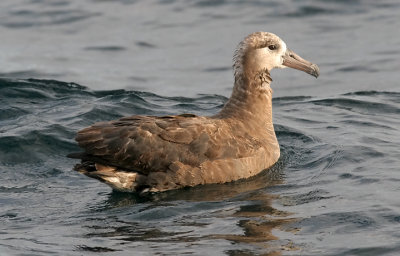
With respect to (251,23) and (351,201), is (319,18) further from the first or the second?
(351,201)

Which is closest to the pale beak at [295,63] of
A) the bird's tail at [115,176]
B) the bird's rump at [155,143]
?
the bird's rump at [155,143]

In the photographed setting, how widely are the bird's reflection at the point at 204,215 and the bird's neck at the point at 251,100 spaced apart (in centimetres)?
85

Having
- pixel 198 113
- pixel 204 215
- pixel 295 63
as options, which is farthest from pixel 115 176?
pixel 198 113

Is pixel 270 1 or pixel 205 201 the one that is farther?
pixel 270 1

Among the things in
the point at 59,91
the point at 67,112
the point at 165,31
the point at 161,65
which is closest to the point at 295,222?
the point at 67,112

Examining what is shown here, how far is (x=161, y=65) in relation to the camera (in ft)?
59.6

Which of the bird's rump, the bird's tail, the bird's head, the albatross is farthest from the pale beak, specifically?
the bird's tail

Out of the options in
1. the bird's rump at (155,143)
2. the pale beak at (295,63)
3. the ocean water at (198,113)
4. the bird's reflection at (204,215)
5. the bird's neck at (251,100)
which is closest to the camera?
the bird's reflection at (204,215)

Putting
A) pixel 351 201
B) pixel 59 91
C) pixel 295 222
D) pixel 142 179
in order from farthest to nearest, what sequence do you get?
pixel 59 91
pixel 142 179
pixel 351 201
pixel 295 222

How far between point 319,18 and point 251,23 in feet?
5.06

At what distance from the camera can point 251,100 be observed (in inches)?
469

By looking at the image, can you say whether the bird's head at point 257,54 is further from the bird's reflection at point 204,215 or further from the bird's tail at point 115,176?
the bird's tail at point 115,176

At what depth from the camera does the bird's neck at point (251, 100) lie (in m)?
11.8

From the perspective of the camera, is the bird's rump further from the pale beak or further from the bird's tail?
the pale beak
